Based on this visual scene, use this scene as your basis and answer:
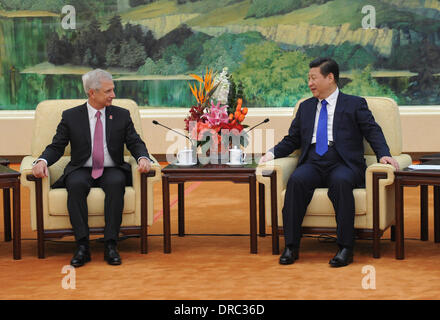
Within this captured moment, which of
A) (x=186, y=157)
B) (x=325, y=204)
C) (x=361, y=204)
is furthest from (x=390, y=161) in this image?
(x=186, y=157)

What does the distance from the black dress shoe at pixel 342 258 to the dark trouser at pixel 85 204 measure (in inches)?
49.3

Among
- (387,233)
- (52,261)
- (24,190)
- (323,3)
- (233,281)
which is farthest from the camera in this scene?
(323,3)

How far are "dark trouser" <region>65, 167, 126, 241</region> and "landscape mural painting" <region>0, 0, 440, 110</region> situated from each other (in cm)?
579

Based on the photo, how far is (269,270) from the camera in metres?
4.10

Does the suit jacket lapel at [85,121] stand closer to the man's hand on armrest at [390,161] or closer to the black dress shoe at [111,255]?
the black dress shoe at [111,255]

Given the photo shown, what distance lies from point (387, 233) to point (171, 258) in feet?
5.30

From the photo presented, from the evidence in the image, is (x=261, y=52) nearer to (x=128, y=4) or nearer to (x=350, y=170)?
(x=128, y=4)

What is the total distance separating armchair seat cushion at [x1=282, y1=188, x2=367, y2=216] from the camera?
4293 mm

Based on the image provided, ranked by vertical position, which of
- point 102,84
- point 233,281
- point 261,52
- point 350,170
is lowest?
point 233,281

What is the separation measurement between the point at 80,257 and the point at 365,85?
6432 millimetres

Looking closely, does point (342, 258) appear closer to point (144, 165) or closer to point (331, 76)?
point (331, 76)

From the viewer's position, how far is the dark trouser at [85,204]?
4371mm

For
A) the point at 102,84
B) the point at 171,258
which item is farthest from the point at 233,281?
the point at 102,84

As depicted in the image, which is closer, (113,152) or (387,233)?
(113,152)
